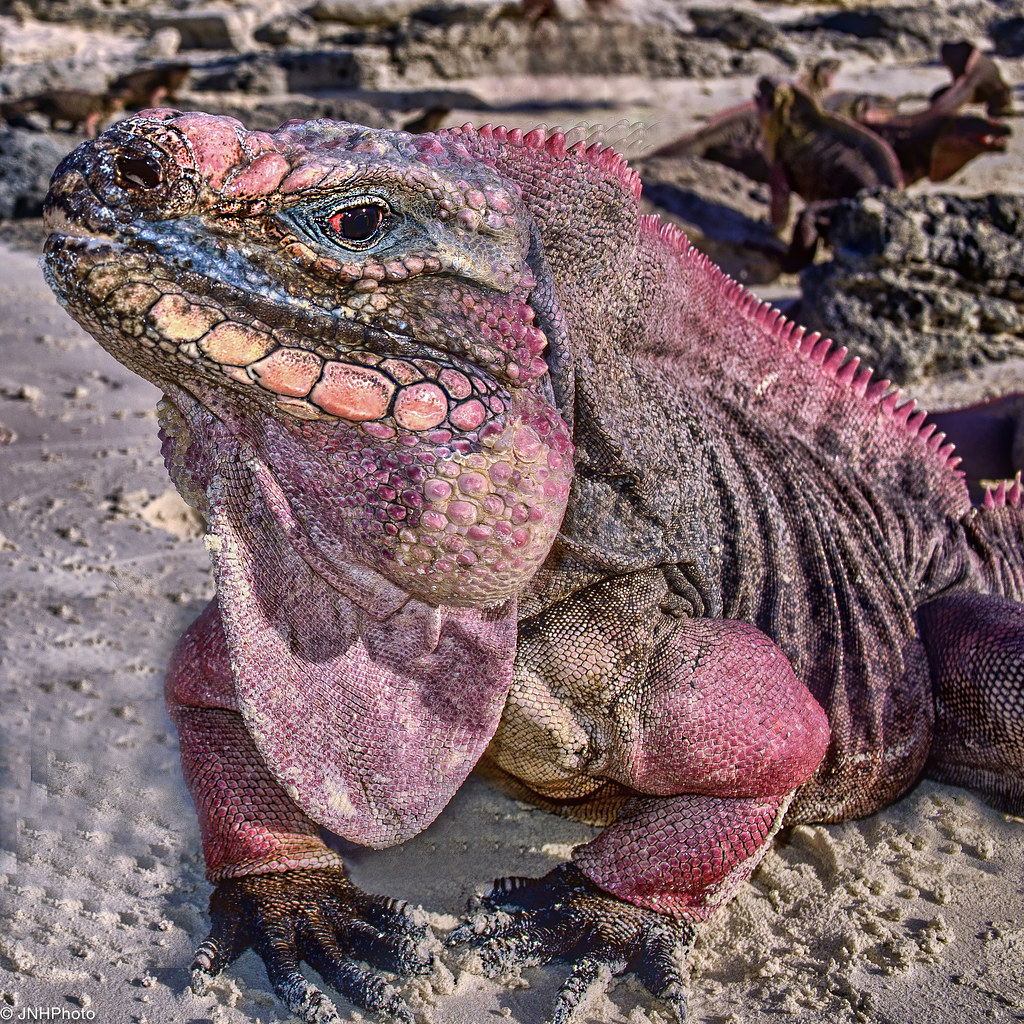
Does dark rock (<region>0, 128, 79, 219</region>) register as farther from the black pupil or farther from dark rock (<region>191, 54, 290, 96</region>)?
the black pupil

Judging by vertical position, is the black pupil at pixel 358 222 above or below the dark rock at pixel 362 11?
above

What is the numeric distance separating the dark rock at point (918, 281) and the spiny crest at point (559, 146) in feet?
12.4

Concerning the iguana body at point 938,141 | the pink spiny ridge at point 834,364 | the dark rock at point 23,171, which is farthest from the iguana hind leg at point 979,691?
the dark rock at point 23,171

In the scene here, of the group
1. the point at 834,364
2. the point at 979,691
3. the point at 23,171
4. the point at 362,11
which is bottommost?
the point at 362,11

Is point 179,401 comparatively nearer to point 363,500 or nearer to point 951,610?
point 363,500

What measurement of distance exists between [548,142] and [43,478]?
9.48 feet

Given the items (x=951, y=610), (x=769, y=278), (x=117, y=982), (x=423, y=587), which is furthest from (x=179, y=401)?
(x=769, y=278)

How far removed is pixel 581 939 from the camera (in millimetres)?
1997

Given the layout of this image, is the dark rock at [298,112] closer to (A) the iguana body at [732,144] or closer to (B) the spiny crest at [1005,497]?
(A) the iguana body at [732,144]

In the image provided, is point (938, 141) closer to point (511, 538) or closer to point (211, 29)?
point (511, 538)

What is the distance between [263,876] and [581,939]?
0.63m

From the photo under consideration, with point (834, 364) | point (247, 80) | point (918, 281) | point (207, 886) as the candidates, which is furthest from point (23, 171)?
point (834, 364)

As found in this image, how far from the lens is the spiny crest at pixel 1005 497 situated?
2764 mm

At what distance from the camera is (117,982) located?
193 cm
